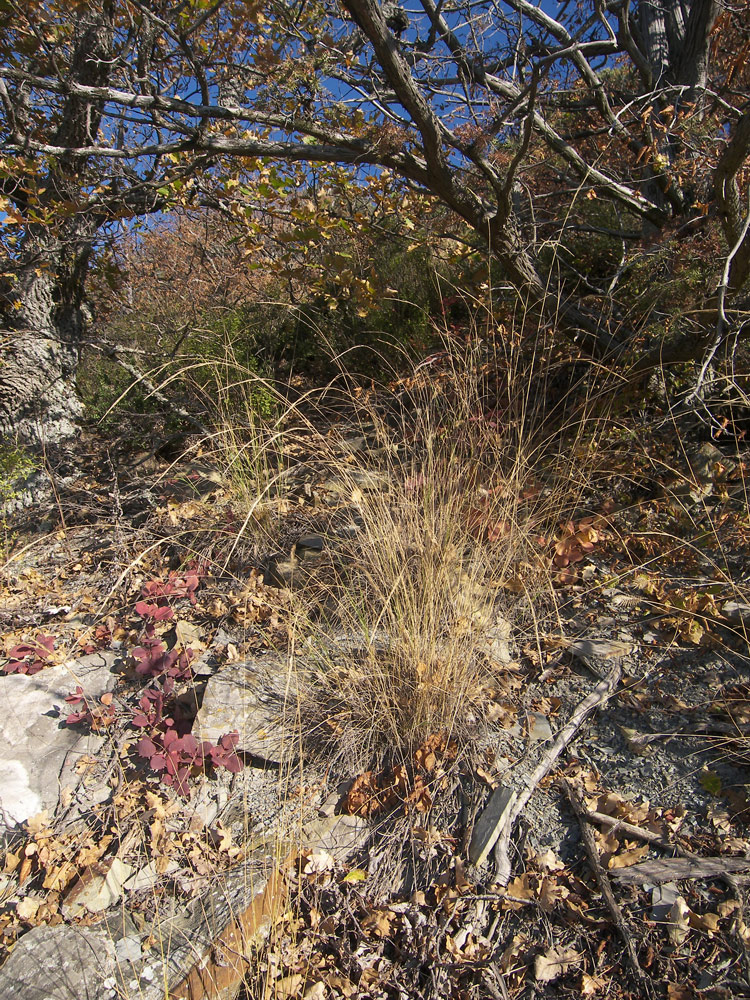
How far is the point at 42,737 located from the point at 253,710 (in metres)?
0.86

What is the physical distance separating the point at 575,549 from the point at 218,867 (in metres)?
1.83

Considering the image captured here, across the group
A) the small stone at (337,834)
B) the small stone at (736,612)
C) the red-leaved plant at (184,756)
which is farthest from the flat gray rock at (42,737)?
the small stone at (736,612)

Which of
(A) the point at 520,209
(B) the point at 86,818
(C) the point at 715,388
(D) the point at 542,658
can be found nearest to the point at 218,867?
(B) the point at 86,818

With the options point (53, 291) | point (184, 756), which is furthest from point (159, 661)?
point (53, 291)

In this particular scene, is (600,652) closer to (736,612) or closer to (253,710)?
(736,612)

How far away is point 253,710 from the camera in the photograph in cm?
227

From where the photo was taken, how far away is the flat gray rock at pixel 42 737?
7.05ft

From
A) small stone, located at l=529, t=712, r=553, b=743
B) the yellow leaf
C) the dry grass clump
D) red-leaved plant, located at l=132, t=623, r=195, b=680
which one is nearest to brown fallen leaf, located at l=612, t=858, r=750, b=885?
small stone, located at l=529, t=712, r=553, b=743

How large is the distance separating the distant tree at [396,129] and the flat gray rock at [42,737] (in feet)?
7.34

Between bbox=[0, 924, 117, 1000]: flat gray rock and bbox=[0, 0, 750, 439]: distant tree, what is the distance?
2910 millimetres

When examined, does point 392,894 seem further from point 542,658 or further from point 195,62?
point 195,62

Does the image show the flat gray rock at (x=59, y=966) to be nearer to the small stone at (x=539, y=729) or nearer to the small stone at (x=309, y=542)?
the small stone at (x=539, y=729)

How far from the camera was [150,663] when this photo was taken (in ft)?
7.91

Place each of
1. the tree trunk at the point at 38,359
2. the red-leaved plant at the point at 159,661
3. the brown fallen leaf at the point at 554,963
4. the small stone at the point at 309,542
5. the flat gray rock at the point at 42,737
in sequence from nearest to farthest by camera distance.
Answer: the brown fallen leaf at the point at 554,963 → the flat gray rock at the point at 42,737 → the red-leaved plant at the point at 159,661 → the small stone at the point at 309,542 → the tree trunk at the point at 38,359
